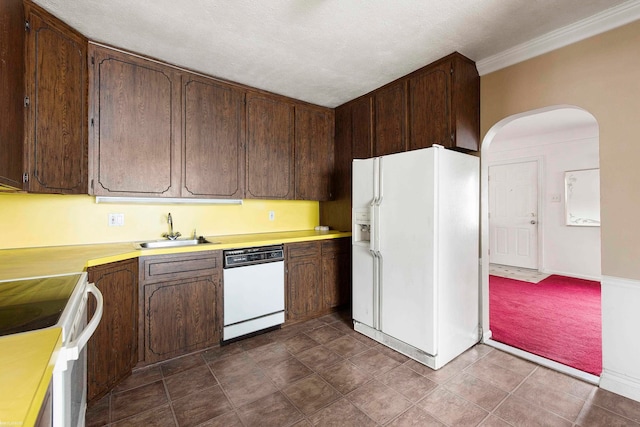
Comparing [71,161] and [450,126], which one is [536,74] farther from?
[71,161]

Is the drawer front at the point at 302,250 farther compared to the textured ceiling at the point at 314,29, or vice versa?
the drawer front at the point at 302,250

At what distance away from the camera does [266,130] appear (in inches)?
123

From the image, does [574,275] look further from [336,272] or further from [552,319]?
[336,272]

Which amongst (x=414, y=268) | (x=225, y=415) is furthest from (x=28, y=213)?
(x=414, y=268)

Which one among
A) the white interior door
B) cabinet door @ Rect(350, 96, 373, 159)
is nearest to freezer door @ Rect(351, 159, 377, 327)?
cabinet door @ Rect(350, 96, 373, 159)

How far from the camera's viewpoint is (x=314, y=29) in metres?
2.09

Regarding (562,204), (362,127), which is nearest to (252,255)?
(362,127)

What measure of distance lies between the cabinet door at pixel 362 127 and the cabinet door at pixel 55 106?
8.33 ft

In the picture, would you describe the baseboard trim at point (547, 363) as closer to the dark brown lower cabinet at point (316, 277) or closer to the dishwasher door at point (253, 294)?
the dark brown lower cabinet at point (316, 277)

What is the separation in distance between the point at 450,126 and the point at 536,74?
0.75 m

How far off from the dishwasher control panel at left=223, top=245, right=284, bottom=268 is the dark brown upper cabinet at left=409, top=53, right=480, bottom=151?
5.57ft

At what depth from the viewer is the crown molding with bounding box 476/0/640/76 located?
1.85 metres

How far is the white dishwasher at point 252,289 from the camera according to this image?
8.29 ft

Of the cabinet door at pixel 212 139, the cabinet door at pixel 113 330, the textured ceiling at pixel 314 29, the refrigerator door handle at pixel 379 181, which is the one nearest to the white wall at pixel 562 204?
the textured ceiling at pixel 314 29
